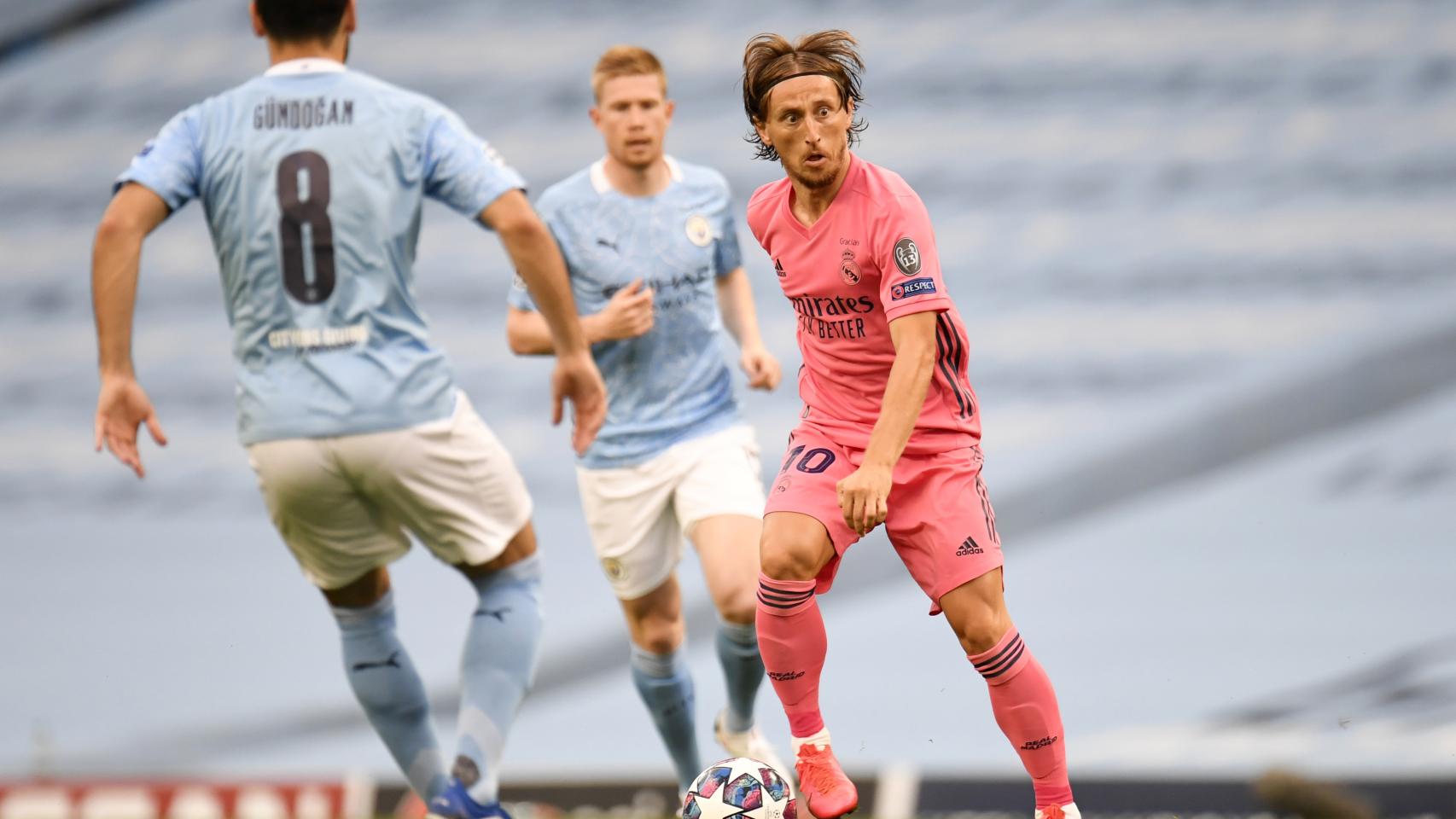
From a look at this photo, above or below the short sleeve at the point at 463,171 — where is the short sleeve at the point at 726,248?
above

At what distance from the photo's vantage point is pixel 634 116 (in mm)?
5117

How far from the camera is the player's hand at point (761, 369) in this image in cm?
499

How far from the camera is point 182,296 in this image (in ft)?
25.9

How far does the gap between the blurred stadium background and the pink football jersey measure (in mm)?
3619

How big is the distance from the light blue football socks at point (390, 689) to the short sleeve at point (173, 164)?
4.05 feet

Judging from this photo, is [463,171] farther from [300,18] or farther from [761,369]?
[761,369]

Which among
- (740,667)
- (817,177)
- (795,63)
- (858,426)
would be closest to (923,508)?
(858,426)

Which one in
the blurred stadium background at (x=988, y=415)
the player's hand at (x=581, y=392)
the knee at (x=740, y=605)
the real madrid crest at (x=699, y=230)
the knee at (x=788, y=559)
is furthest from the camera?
the blurred stadium background at (x=988, y=415)

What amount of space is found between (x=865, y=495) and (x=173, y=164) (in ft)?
6.31

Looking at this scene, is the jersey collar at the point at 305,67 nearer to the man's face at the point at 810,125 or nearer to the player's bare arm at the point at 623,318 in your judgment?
the player's bare arm at the point at 623,318

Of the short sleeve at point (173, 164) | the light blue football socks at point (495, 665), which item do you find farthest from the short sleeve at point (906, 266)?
the short sleeve at point (173, 164)

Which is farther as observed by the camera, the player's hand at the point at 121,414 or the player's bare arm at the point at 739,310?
the player's bare arm at the point at 739,310

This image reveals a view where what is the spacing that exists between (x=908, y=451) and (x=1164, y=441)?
3845 millimetres

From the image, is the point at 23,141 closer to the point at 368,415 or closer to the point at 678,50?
the point at 678,50
